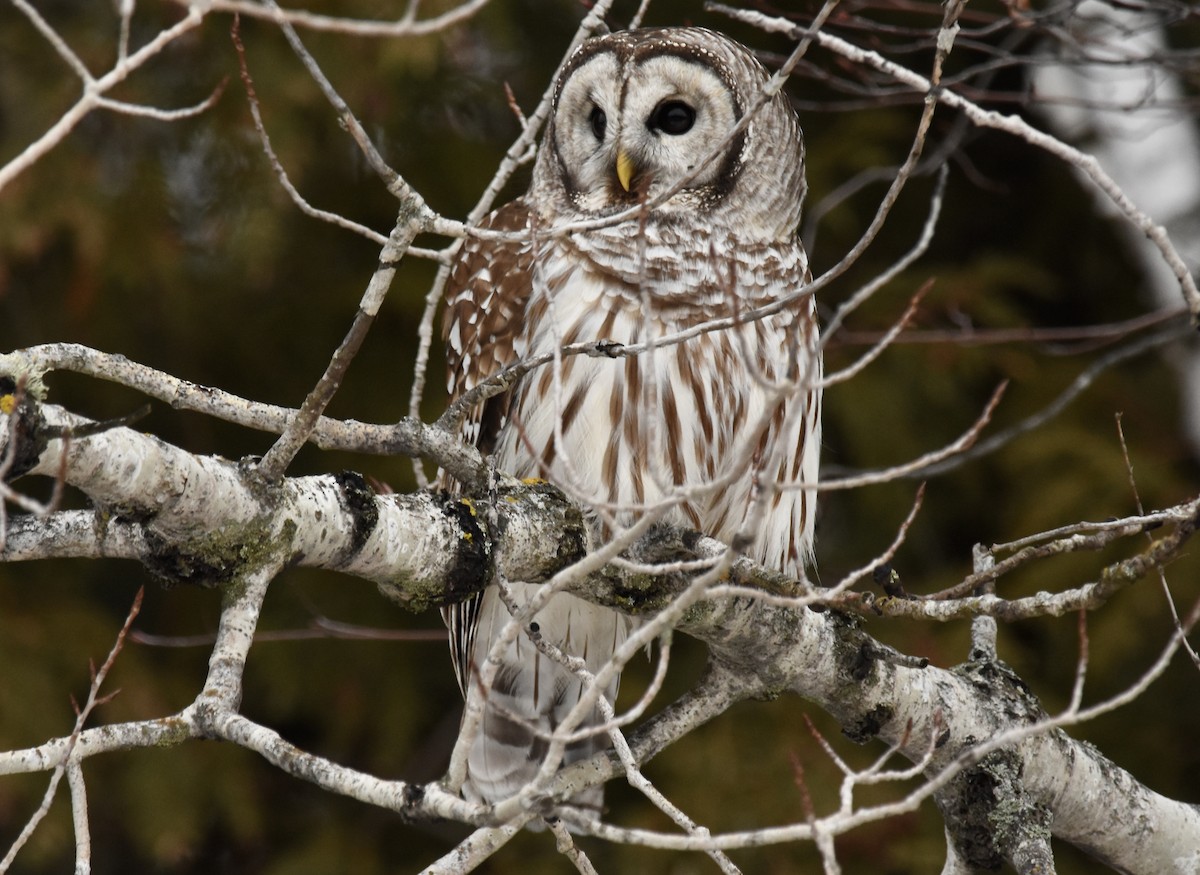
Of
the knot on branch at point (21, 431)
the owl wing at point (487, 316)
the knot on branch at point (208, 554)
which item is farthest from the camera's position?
the owl wing at point (487, 316)

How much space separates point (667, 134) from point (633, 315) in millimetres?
626

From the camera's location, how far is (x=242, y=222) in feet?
17.2

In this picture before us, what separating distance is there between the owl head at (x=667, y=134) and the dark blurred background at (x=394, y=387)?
3.41 ft

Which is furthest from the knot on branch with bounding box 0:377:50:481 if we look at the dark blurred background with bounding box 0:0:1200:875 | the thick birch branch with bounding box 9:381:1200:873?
the dark blurred background with bounding box 0:0:1200:875

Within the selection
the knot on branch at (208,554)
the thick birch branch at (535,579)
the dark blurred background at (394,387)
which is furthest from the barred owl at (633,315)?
the knot on branch at (208,554)

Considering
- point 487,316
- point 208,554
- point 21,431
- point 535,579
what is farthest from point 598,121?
point 21,431

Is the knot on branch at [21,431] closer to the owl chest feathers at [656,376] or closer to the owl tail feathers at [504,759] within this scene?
the owl chest feathers at [656,376]

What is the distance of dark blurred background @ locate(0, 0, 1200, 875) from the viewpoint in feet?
17.3

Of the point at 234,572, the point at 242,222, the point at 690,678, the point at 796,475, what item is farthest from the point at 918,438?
the point at 234,572

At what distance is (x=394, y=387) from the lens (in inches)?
229

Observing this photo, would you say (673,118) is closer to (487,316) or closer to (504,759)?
(487,316)

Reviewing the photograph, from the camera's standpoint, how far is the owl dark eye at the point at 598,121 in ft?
13.4

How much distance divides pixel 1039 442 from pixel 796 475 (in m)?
1.92

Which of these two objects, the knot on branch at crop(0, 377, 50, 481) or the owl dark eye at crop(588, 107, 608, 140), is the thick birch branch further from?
the owl dark eye at crop(588, 107, 608, 140)
